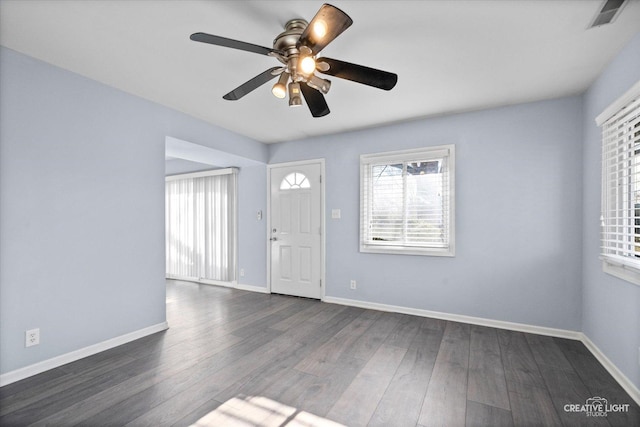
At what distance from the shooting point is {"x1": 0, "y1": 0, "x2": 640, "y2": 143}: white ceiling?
1.76 metres

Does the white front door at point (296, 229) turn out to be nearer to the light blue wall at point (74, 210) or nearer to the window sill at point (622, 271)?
the light blue wall at point (74, 210)

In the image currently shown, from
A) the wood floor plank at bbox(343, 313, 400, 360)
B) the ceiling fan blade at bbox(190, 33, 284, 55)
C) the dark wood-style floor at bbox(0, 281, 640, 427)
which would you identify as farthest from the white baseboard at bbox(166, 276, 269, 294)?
the ceiling fan blade at bbox(190, 33, 284, 55)

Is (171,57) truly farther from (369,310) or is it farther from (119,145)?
(369,310)

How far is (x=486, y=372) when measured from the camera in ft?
7.54

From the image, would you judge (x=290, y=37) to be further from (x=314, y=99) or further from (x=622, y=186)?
(x=622, y=186)

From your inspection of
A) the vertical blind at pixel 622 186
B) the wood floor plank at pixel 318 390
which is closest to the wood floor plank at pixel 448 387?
the wood floor plank at pixel 318 390

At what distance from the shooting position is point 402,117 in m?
3.58

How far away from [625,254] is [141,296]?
418cm

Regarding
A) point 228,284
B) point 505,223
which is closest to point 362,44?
point 505,223

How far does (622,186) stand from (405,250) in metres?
2.02

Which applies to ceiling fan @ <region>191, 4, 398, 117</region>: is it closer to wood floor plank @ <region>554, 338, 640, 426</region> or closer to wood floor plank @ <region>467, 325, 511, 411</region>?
wood floor plank @ <region>467, 325, 511, 411</region>

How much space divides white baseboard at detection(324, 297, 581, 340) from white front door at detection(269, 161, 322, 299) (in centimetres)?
53

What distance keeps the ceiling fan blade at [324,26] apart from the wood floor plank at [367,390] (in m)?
2.17

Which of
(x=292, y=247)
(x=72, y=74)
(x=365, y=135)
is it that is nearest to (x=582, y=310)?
(x=365, y=135)
